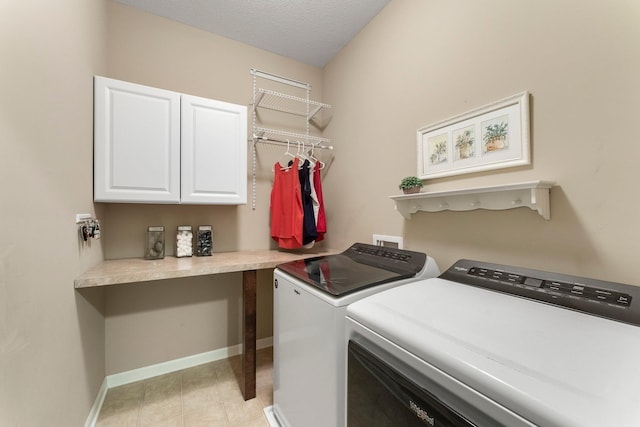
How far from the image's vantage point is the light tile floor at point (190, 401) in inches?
62.1

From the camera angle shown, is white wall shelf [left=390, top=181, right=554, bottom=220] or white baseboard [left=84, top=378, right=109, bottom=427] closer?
white wall shelf [left=390, top=181, right=554, bottom=220]

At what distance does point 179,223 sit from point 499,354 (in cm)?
219

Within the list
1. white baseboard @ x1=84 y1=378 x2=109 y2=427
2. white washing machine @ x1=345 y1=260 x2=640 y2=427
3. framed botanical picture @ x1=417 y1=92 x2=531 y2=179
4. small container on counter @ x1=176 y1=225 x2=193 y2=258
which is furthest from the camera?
small container on counter @ x1=176 y1=225 x2=193 y2=258

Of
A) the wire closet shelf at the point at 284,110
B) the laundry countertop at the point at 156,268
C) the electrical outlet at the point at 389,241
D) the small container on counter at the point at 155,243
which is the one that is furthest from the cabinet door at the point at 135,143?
the electrical outlet at the point at 389,241

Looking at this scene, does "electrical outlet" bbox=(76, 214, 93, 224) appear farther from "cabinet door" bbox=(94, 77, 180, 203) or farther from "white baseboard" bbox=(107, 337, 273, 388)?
"white baseboard" bbox=(107, 337, 273, 388)

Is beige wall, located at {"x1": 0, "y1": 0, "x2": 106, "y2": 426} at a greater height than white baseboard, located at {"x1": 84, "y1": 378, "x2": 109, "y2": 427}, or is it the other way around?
beige wall, located at {"x1": 0, "y1": 0, "x2": 106, "y2": 426}

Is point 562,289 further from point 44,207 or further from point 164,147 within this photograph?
point 164,147

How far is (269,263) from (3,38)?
146 centimetres

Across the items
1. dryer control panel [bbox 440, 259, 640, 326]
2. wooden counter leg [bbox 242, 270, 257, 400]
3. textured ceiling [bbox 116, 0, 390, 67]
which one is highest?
textured ceiling [bbox 116, 0, 390, 67]

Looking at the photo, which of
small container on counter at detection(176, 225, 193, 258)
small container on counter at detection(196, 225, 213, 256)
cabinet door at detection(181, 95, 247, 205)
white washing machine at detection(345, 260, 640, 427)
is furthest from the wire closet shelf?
white washing machine at detection(345, 260, 640, 427)

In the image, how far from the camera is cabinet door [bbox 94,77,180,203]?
1.59m

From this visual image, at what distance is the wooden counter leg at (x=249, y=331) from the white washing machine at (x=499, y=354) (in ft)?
3.12

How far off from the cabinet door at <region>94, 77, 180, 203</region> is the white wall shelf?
157cm

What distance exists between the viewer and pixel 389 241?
188 centimetres
